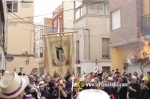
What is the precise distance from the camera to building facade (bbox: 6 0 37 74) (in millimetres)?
36562

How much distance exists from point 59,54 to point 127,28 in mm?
15855

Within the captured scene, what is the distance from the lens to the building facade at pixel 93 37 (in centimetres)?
3528

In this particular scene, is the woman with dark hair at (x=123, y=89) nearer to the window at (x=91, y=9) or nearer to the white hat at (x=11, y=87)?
the white hat at (x=11, y=87)

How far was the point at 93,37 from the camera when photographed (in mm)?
35562

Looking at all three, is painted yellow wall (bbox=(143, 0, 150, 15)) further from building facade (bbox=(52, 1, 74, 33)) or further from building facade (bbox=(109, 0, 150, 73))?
building facade (bbox=(52, 1, 74, 33))

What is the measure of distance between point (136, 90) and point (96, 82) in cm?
163

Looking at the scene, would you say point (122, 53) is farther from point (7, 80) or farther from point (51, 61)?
point (7, 80)

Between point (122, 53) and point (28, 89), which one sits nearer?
point (28, 89)

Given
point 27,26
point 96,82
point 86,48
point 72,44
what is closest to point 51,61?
point 72,44

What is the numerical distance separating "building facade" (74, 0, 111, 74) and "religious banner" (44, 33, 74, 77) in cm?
2538

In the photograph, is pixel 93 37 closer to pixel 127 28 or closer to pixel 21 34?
pixel 21 34

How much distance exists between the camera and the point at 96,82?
13.9 metres

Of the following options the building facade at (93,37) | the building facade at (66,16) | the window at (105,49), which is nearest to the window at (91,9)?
the building facade at (93,37)

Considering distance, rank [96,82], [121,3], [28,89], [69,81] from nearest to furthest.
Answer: [28,89]
[69,81]
[96,82]
[121,3]
